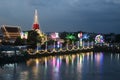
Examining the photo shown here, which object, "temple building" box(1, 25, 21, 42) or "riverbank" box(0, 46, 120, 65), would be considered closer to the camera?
"riverbank" box(0, 46, 120, 65)

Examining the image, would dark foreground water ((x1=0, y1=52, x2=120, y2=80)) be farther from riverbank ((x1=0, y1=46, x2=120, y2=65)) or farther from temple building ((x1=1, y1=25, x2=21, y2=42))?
temple building ((x1=1, y1=25, x2=21, y2=42))

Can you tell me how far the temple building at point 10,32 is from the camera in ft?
268

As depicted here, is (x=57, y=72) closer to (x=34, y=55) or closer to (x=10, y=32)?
(x=34, y=55)

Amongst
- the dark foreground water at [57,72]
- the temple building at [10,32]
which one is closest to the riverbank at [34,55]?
the dark foreground water at [57,72]

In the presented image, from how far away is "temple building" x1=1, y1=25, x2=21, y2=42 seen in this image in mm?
81625

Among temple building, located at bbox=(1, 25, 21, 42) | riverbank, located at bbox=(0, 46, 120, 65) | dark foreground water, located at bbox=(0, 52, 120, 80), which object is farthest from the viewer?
temple building, located at bbox=(1, 25, 21, 42)

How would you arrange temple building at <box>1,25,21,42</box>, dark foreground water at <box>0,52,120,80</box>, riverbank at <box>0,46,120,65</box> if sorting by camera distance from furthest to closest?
temple building at <box>1,25,21,42</box>
riverbank at <box>0,46,120,65</box>
dark foreground water at <box>0,52,120,80</box>

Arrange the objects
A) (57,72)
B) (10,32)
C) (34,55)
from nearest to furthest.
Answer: (57,72) < (34,55) < (10,32)

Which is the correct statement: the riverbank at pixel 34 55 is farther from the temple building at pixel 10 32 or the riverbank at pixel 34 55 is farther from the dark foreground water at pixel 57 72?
the temple building at pixel 10 32

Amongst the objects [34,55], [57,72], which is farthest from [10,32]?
[57,72]

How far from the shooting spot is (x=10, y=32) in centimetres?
8294

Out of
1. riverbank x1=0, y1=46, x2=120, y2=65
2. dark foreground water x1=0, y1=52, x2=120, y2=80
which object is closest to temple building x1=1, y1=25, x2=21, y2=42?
riverbank x1=0, y1=46, x2=120, y2=65

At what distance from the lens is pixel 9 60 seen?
1850 inches

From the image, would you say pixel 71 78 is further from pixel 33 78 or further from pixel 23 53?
pixel 23 53
